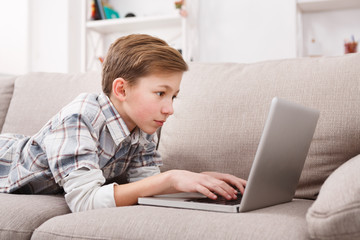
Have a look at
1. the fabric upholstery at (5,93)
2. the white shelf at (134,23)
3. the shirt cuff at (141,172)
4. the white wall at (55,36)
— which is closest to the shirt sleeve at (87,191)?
the shirt cuff at (141,172)

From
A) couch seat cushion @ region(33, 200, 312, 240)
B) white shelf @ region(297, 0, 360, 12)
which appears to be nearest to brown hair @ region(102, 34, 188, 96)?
couch seat cushion @ region(33, 200, 312, 240)

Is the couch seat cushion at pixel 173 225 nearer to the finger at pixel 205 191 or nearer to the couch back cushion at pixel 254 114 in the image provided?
the finger at pixel 205 191

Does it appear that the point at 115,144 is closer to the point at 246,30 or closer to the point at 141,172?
the point at 141,172

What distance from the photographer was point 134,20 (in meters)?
3.09

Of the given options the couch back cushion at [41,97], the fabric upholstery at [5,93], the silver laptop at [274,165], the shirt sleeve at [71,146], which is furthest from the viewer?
the fabric upholstery at [5,93]

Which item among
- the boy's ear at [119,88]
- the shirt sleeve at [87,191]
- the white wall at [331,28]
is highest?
the white wall at [331,28]

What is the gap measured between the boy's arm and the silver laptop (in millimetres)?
20

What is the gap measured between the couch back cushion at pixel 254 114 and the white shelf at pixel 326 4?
1620mm

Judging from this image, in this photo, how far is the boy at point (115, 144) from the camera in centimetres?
95

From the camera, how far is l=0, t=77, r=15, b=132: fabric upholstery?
1627 millimetres

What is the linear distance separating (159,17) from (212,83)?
185 cm

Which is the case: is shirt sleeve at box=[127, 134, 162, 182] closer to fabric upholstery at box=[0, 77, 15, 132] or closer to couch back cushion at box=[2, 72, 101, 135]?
couch back cushion at box=[2, 72, 101, 135]

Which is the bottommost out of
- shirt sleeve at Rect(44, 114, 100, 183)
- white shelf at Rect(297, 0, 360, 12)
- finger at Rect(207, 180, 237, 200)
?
finger at Rect(207, 180, 237, 200)

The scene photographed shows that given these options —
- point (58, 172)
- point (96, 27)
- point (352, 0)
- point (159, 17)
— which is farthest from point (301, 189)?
point (96, 27)
